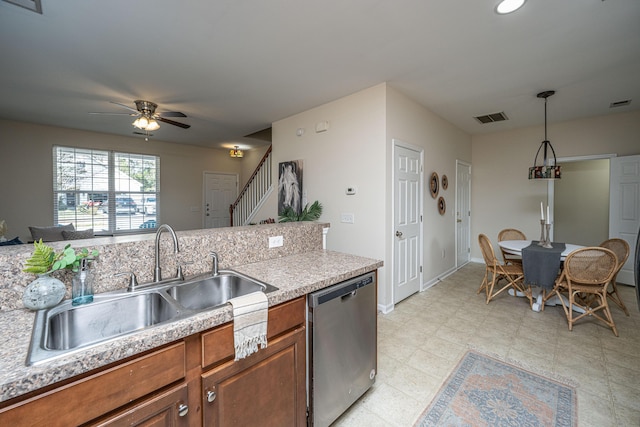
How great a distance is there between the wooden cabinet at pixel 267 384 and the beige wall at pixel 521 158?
5435 millimetres

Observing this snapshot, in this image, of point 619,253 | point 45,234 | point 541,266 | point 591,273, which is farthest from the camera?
point 45,234

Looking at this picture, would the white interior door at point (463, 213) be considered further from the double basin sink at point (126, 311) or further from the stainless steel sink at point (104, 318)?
the stainless steel sink at point (104, 318)

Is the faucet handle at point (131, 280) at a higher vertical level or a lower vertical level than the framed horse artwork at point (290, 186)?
lower

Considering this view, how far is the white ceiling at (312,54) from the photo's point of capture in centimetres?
204

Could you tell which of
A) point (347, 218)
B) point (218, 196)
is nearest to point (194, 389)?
point (347, 218)

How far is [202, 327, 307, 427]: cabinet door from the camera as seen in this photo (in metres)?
1.09

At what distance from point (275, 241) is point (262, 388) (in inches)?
37.5

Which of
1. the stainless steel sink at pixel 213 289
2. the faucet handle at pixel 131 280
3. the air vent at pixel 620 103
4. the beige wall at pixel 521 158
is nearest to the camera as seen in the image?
the faucet handle at pixel 131 280

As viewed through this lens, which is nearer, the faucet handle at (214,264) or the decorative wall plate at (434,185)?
the faucet handle at (214,264)

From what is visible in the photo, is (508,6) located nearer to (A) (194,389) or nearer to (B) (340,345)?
(B) (340,345)

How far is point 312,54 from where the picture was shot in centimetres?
262

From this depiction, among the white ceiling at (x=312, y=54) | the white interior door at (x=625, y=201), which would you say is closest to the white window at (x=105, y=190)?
the white ceiling at (x=312, y=54)

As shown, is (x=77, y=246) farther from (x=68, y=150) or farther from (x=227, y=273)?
(x=68, y=150)

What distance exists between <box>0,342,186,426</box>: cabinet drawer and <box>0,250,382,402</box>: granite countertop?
0.15ft
